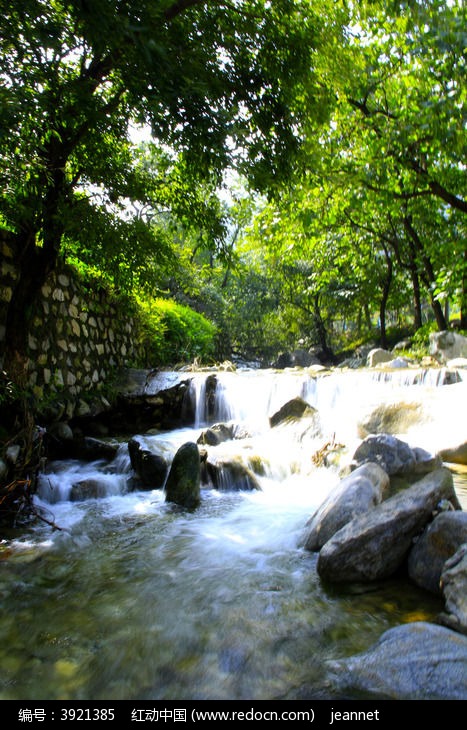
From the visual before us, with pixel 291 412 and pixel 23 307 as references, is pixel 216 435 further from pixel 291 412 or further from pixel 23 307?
pixel 23 307

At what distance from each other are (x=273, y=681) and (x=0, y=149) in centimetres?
419

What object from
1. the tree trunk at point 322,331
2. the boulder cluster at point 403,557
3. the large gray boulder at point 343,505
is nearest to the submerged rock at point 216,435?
the boulder cluster at point 403,557

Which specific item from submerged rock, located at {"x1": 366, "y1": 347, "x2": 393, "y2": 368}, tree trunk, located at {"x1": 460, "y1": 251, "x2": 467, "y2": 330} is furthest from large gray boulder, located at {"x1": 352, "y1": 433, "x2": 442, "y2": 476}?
submerged rock, located at {"x1": 366, "y1": 347, "x2": 393, "y2": 368}

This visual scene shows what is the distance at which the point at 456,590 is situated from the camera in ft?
7.68

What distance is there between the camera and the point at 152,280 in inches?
256

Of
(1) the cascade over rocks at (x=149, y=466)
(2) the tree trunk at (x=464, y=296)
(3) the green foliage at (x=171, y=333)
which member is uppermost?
(2) the tree trunk at (x=464, y=296)

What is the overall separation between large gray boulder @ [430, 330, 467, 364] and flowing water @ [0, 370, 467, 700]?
24.6ft

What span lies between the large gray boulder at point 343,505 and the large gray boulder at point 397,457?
0.89 m

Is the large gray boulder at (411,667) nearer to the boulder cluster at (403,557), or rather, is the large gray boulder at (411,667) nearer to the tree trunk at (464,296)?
the boulder cluster at (403,557)

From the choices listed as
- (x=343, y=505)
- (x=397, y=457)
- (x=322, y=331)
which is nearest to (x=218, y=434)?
(x=397, y=457)

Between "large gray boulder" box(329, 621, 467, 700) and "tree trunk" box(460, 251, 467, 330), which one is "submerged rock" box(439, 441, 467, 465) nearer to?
"large gray boulder" box(329, 621, 467, 700)

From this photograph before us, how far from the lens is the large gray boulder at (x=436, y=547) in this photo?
276cm

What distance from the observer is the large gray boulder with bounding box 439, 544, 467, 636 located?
2.20 meters

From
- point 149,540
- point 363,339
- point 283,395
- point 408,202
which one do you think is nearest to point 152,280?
point 149,540
